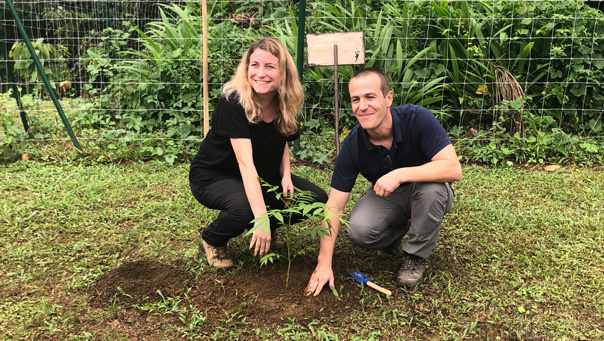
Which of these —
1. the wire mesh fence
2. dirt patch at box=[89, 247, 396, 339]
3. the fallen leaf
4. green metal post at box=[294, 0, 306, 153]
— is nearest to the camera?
dirt patch at box=[89, 247, 396, 339]

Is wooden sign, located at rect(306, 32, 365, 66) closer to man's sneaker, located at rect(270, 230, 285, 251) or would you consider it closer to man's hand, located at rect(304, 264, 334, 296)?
man's sneaker, located at rect(270, 230, 285, 251)

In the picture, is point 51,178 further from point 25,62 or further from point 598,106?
point 598,106

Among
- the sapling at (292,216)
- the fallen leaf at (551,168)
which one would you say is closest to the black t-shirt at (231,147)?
the sapling at (292,216)

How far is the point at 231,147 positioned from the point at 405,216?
1092 mm

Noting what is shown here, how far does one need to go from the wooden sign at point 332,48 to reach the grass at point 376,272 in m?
1.03

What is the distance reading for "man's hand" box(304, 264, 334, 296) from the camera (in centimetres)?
261

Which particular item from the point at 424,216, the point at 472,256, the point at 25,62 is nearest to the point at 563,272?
the point at 472,256

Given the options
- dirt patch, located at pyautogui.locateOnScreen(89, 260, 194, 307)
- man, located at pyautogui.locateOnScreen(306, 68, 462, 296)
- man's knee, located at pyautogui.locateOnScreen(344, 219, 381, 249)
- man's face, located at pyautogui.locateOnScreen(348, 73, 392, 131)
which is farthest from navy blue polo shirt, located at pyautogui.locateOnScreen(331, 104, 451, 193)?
dirt patch, located at pyautogui.locateOnScreen(89, 260, 194, 307)

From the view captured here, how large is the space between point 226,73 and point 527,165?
3.15 m

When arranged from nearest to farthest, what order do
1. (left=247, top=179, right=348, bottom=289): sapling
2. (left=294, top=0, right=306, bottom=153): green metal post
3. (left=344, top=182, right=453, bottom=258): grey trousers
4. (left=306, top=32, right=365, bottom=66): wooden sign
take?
(left=247, top=179, right=348, bottom=289): sapling, (left=344, top=182, right=453, bottom=258): grey trousers, (left=306, top=32, right=365, bottom=66): wooden sign, (left=294, top=0, right=306, bottom=153): green metal post

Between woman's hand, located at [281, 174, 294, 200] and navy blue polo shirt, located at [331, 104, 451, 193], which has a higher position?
navy blue polo shirt, located at [331, 104, 451, 193]

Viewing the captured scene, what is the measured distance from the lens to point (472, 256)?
3084mm

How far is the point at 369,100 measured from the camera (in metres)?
2.57

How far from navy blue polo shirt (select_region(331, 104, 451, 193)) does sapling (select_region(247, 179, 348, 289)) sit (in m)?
0.23
